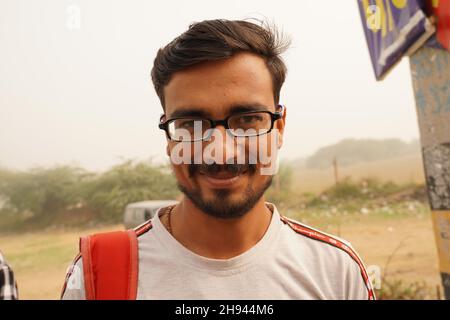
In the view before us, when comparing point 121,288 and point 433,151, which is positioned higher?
point 433,151

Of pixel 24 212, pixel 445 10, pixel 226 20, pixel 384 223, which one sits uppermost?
pixel 445 10

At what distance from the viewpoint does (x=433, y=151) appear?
266cm

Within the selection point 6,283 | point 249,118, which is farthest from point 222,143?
point 6,283

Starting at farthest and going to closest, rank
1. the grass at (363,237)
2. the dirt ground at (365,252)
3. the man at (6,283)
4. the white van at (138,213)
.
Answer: the white van at (138,213), the dirt ground at (365,252), the grass at (363,237), the man at (6,283)

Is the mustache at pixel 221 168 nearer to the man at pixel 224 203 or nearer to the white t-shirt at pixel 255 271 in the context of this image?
the man at pixel 224 203

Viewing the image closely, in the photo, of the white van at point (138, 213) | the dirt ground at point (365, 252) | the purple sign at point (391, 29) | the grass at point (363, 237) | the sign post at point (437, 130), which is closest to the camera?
the purple sign at point (391, 29)

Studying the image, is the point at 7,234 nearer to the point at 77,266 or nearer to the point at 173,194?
the point at 173,194

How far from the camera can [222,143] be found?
1105 millimetres

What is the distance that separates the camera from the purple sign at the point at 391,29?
7.66 ft

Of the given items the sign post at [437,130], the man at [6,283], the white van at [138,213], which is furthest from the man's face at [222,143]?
the white van at [138,213]

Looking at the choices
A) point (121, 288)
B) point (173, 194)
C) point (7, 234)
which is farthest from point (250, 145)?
point (7, 234)

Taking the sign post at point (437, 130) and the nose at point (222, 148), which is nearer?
the nose at point (222, 148)

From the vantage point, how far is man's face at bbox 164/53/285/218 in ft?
3.65

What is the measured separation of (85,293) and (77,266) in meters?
0.08
